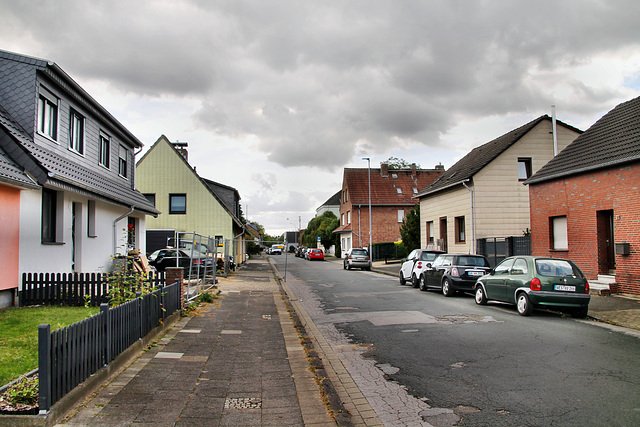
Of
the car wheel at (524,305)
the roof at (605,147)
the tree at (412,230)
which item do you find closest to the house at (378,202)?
the tree at (412,230)

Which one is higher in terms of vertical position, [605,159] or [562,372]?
[605,159]

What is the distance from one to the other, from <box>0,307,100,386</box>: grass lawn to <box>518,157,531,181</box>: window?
22.2 m

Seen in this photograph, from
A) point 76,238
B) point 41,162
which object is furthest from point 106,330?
point 76,238

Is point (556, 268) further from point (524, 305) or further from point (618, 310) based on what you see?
point (618, 310)

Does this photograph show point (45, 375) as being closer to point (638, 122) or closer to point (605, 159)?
point (605, 159)

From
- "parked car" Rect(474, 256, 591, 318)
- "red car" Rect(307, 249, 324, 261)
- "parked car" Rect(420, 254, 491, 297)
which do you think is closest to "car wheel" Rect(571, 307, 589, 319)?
"parked car" Rect(474, 256, 591, 318)

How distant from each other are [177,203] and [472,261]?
73.0 ft

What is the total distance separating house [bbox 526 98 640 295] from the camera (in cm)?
1436

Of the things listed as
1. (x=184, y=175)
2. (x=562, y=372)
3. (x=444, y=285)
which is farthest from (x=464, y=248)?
(x=562, y=372)

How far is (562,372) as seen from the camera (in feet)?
20.8

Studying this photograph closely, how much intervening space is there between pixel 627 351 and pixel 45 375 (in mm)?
7826

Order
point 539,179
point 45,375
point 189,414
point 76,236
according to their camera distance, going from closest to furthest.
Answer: point 45,375
point 189,414
point 76,236
point 539,179

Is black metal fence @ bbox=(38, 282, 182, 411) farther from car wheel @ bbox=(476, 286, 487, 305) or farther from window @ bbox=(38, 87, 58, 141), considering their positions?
car wheel @ bbox=(476, 286, 487, 305)

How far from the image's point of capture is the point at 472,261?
641 inches
